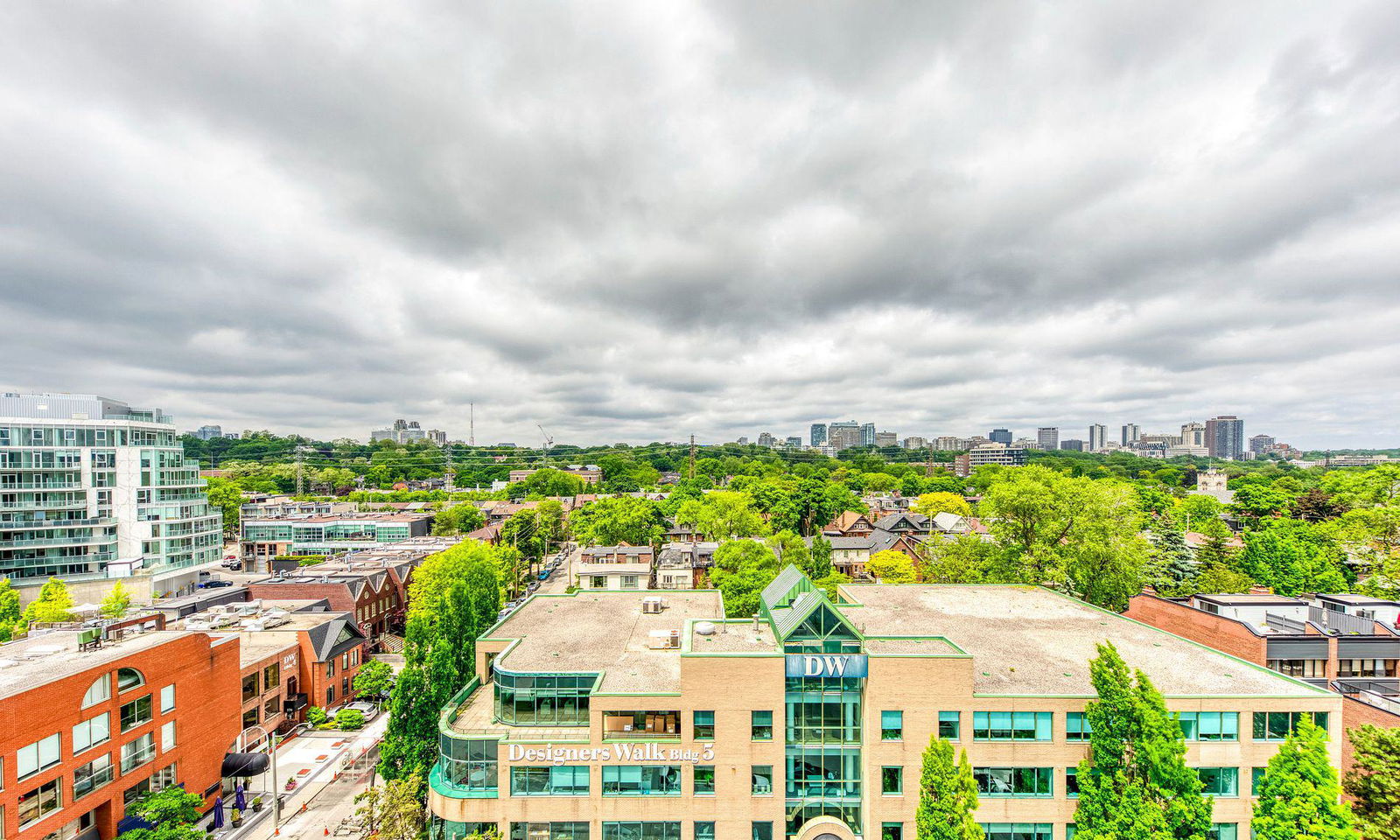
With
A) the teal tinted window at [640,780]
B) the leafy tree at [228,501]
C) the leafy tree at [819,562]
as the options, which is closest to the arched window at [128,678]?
the teal tinted window at [640,780]

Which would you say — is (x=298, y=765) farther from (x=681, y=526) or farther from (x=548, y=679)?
(x=681, y=526)

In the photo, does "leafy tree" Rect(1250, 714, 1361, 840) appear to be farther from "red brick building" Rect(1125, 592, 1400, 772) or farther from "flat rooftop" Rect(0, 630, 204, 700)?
"flat rooftop" Rect(0, 630, 204, 700)

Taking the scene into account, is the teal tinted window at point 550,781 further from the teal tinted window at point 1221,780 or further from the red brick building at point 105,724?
the teal tinted window at point 1221,780

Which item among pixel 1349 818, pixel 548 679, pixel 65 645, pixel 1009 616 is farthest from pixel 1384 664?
pixel 65 645

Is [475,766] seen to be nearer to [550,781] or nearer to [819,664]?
[550,781]

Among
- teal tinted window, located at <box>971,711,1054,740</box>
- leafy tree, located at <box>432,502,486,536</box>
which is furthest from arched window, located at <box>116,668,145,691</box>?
leafy tree, located at <box>432,502,486,536</box>
